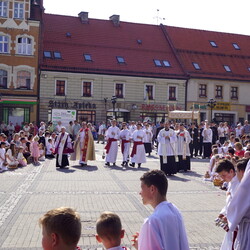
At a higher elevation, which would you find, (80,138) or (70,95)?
(70,95)

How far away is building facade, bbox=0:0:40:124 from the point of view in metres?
40.7

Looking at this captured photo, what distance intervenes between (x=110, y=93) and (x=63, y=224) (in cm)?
4187

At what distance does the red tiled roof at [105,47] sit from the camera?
44.0 m

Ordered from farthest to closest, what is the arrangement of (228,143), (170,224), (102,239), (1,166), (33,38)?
1. (33,38)
2. (228,143)
3. (1,166)
4. (170,224)
5. (102,239)

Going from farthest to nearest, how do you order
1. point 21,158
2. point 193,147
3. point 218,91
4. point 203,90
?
point 218,91, point 203,90, point 193,147, point 21,158

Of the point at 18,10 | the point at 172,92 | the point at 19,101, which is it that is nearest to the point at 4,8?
the point at 18,10

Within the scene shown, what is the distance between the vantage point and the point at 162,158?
1709 centimetres

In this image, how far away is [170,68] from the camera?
155 ft

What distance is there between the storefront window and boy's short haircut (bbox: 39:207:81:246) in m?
40.7

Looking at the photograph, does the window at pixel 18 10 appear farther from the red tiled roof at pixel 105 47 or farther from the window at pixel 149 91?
the window at pixel 149 91

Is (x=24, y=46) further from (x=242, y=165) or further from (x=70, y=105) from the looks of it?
(x=242, y=165)

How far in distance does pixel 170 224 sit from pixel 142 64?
43.3 metres

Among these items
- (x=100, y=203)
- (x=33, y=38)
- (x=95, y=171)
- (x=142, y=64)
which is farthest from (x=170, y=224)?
(x=142, y=64)

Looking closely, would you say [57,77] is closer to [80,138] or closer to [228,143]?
[80,138]
